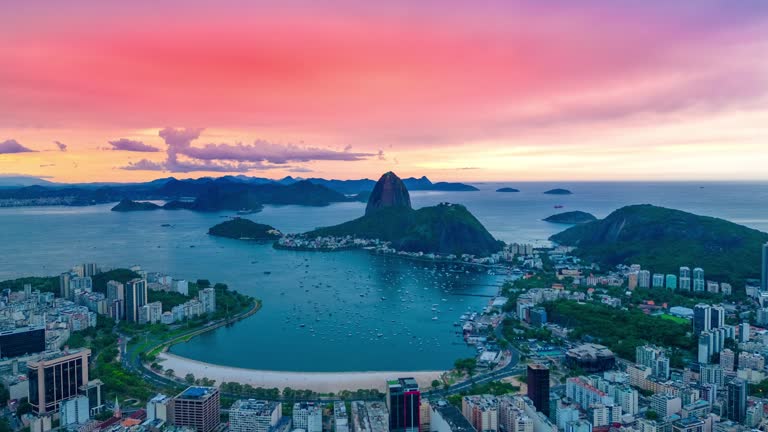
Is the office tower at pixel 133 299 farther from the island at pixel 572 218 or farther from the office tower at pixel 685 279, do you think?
the island at pixel 572 218

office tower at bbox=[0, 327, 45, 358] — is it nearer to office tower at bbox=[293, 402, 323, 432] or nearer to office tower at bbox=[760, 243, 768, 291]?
office tower at bbox=[293, 402, 323, 432]

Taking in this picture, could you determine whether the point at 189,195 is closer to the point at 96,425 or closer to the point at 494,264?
the point at 494,264

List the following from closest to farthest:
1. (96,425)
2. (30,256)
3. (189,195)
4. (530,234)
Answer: (96,425), (30,256), (530,234), (189,195)

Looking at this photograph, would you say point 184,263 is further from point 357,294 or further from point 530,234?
point 530,234

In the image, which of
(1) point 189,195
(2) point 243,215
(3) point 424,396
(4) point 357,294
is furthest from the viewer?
(1) point 189,195

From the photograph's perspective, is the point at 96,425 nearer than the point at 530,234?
Yes

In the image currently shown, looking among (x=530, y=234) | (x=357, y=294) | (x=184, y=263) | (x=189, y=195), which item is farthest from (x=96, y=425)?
(x=189, y=195)

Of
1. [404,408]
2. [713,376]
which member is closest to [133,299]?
[404,408]

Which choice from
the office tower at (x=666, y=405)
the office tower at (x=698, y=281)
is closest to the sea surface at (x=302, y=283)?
the office tower at (x=666, y=405)
